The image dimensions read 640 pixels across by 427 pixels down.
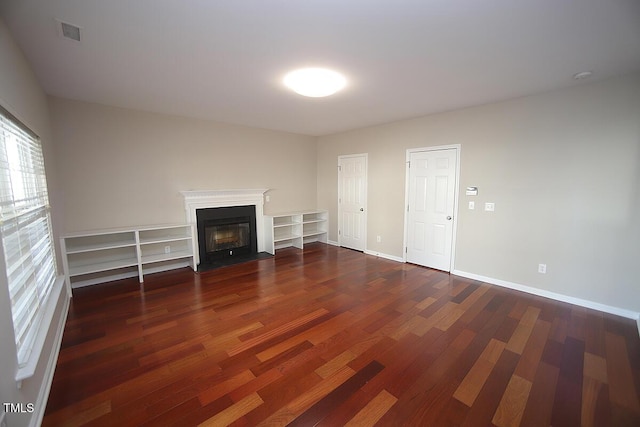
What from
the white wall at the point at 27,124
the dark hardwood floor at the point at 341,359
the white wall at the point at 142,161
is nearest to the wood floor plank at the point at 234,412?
the dark hardwood floor at the point at 341,359

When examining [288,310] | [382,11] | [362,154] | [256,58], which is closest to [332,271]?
[288,310]

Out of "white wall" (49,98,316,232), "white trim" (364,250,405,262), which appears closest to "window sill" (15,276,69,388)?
"white wall" (49,98,316,232)

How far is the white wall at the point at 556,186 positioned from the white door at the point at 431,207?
176 mm

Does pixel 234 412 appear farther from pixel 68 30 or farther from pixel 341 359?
pixel 68 30

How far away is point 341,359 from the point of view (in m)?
2.23

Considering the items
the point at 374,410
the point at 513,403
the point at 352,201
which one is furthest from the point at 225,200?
the point at 513,403

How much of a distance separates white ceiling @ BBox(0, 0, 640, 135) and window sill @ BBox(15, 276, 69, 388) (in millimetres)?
2153

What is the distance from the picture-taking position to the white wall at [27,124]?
4.41ft

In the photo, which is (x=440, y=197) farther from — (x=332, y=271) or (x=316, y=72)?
(x=316, y=72)

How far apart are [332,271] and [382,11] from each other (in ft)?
11.7

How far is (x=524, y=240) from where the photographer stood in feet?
11.6

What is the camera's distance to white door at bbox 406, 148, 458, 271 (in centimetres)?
419

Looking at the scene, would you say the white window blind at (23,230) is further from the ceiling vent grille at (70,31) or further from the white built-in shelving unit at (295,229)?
the white built-in shelving unit at (295,229)

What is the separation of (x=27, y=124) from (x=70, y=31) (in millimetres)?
956
